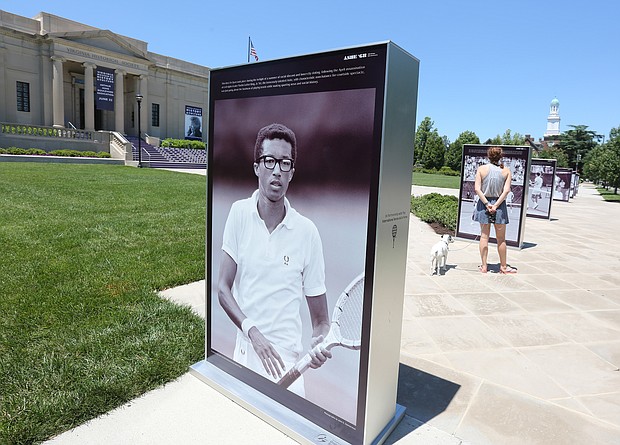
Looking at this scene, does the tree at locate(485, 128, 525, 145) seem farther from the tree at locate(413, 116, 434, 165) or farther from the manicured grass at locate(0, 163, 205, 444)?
the manicured grass at locate(0, 163, 205, 444)

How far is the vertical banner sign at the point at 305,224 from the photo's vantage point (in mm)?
2346

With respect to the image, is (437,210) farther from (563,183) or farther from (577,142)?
(577,142)

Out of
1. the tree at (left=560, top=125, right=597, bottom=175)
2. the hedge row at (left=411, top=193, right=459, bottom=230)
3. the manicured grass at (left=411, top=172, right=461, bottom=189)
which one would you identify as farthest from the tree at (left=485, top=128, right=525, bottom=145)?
the hedge row at (left=411, top=193, right=459, bottom=230)

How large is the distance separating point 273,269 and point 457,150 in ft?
282

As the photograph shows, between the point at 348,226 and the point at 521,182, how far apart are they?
8.61m

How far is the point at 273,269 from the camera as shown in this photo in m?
2.87

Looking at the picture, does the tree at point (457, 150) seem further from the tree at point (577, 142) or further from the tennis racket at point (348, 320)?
the tennis racket at point (348, 320)

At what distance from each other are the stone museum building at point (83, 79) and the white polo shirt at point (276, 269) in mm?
40686

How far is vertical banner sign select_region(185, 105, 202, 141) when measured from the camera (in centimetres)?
5384

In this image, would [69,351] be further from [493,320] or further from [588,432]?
[493,320]

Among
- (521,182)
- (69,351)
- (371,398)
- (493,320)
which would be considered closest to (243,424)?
(371,398)

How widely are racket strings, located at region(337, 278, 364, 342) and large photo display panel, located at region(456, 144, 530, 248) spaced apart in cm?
773

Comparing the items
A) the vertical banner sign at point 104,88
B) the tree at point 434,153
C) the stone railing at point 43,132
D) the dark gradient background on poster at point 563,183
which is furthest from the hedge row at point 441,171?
the stone railing at point 43,132

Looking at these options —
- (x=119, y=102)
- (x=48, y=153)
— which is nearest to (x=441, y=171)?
(x=119, y=102)
